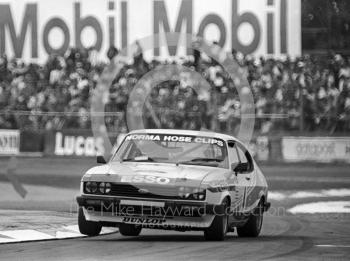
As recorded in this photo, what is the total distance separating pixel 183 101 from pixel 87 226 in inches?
774

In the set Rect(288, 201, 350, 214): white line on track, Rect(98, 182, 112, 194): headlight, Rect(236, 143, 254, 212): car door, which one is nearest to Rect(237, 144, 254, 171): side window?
Rect(236, 143, 254, 212): car door

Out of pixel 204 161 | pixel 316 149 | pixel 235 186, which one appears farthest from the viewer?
pixel 316 149

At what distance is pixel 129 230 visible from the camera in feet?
38.0

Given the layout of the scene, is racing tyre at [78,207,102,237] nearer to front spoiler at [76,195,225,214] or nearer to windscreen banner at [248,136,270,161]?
front spoiler at [76,195,225,214]

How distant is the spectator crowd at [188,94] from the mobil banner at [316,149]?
0.33 metres

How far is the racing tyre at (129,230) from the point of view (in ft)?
37.6

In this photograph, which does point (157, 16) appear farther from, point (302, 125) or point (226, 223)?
point (226, 223)

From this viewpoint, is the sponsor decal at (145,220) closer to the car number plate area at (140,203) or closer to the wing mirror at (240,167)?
the car number plate area at (140,203)

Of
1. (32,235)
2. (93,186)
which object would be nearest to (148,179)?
(93,186)

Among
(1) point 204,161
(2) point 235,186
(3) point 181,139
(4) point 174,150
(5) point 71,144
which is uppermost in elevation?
(3) point 181,139

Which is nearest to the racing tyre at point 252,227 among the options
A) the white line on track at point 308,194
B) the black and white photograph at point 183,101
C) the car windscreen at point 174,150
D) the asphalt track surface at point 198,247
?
the black and white photograph at point 183,101

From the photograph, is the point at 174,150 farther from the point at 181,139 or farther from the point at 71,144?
the point at 71,144

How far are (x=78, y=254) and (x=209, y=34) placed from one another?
88.3 ft

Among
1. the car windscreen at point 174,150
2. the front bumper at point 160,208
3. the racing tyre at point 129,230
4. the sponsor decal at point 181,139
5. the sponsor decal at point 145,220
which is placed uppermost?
the sponsor decal at point 181,139
